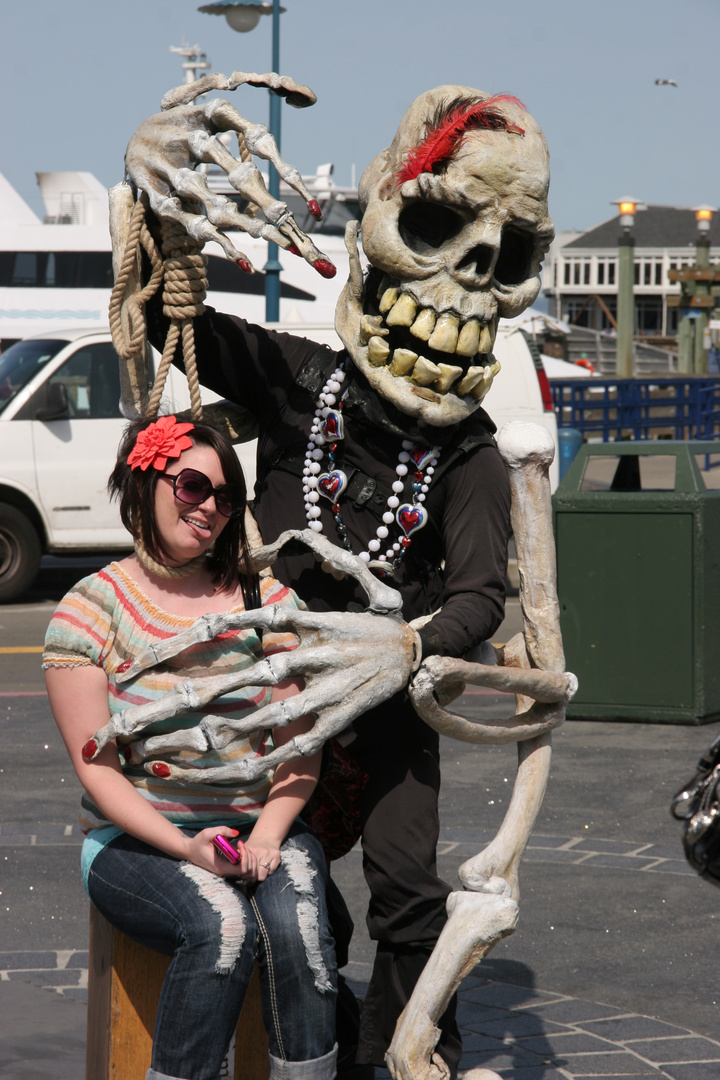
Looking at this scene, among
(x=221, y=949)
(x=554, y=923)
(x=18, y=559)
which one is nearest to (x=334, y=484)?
(x=221, y=949)

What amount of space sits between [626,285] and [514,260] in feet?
98.0

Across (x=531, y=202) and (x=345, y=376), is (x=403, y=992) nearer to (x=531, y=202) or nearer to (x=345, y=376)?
(x=345, y=376)

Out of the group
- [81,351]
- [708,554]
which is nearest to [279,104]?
[81,351]

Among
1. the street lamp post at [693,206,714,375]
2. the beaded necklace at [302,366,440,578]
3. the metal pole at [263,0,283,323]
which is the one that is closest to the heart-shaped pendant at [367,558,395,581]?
the beaded necklace at [302,366,440,578]

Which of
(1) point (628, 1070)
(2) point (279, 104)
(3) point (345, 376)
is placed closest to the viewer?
(3) point (345, 376)

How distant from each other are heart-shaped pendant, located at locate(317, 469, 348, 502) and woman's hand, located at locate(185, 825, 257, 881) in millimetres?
791

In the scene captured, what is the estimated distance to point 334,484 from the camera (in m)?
2.91

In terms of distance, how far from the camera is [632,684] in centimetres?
700

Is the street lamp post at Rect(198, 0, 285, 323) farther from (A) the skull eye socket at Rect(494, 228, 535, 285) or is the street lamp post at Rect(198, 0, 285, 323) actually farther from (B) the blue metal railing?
(A) the skull eye socket at Rect(494, 228, 535, 285)

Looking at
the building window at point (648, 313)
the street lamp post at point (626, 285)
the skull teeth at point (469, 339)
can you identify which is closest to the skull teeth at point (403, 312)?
the skull teeth at point (469, 339)

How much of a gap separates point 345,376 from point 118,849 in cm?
115

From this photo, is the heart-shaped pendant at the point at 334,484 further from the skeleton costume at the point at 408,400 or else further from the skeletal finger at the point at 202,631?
the skeletal finger at the point at 202,631

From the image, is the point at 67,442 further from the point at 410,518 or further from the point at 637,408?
the point at 637,408

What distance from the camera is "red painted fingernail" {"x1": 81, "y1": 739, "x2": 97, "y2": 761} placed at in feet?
8.23
